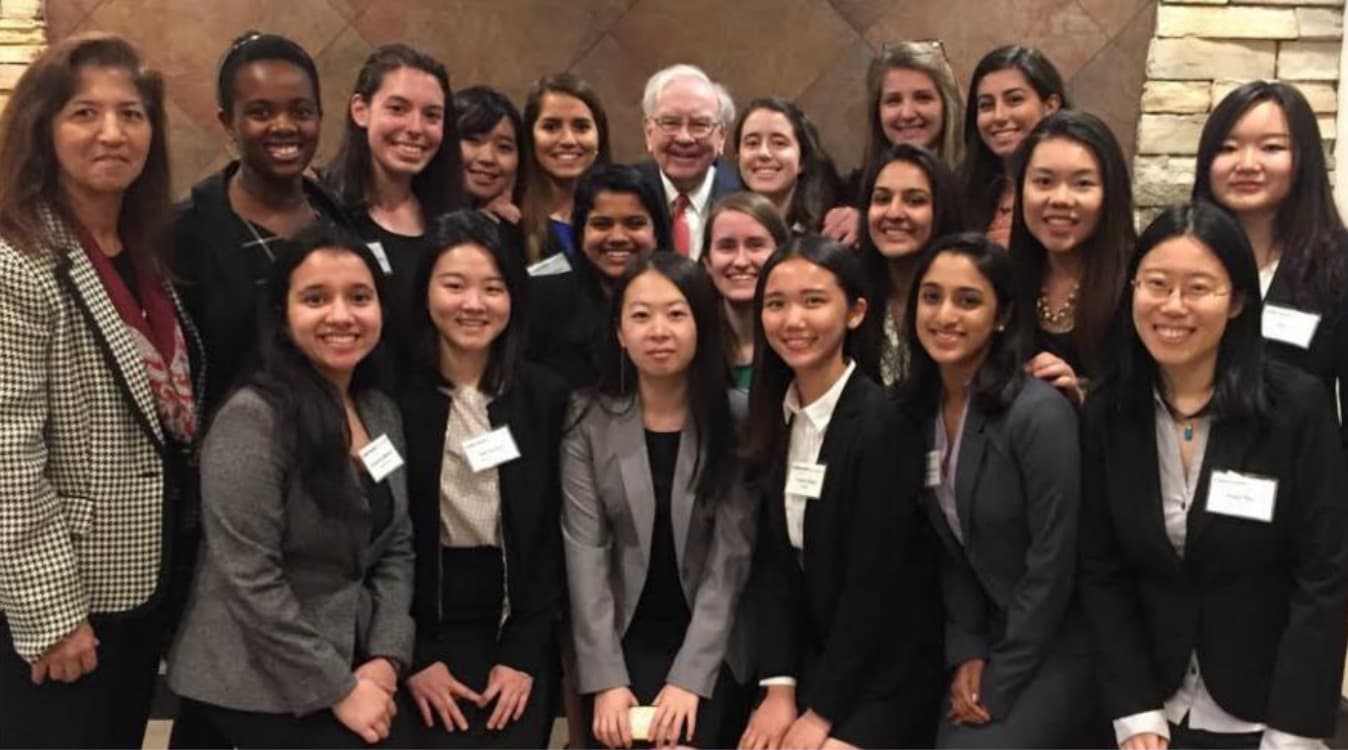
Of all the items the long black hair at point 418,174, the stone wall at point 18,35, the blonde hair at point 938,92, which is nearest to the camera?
the long black hair at point 418,174

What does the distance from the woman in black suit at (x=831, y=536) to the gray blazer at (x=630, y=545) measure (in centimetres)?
7

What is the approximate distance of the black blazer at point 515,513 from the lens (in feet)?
8.78

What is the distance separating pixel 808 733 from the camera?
256 cm

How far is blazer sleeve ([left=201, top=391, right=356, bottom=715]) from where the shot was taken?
2.37 m

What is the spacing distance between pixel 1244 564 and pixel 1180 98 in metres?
2.41

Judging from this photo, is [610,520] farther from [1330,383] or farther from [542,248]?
[1330,383]

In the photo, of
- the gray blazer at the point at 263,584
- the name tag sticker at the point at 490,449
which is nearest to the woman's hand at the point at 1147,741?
the name tag sticker at the point at 490,449

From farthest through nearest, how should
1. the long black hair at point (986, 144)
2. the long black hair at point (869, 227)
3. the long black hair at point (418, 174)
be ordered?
1. the long black hair at point (986, 144)
2. the long black hair at point (418, 174)
3. the long black hair at point (869, 227)

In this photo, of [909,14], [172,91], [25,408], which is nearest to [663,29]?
[909,14]

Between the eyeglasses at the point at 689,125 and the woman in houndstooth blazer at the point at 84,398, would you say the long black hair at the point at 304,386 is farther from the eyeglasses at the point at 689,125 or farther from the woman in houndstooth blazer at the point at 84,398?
the eyeglasses at the point at 689,125

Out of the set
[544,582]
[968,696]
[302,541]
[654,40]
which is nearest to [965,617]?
[968,696]

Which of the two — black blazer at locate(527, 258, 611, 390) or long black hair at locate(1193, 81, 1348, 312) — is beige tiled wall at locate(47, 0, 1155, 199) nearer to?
black blazer at locate(527, 258, 611, 390)

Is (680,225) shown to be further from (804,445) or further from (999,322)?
(999,322)

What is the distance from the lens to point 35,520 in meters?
2.20
